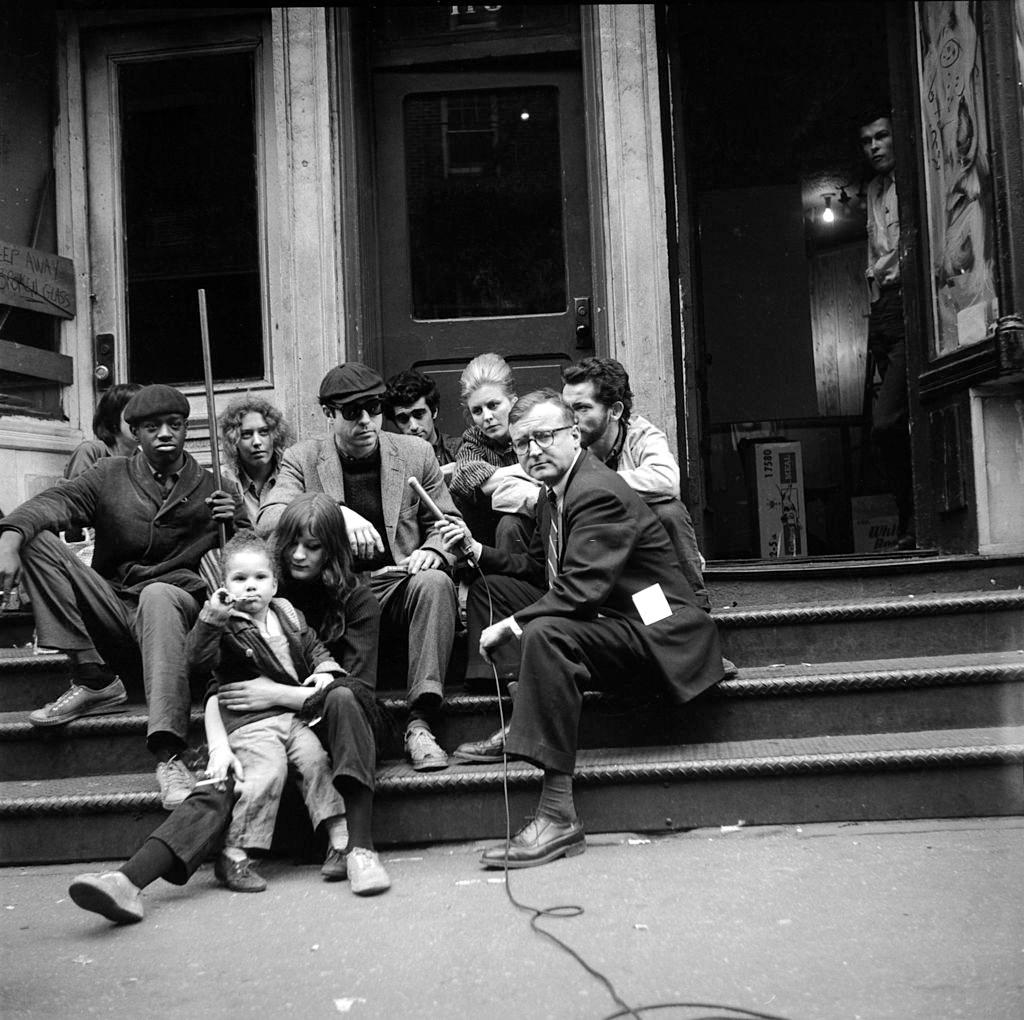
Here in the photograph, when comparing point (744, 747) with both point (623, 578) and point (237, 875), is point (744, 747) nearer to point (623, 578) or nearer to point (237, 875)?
point (623, 578)

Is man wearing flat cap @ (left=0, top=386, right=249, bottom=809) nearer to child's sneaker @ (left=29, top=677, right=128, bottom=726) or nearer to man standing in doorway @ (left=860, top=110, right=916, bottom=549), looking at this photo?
child's sneaker @ (left=29, top=677, right=128, bottom=726)

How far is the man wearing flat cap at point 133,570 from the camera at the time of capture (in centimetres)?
402

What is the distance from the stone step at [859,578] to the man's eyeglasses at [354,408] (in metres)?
1.80

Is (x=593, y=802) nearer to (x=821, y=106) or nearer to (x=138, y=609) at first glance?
(x=138, y=609)

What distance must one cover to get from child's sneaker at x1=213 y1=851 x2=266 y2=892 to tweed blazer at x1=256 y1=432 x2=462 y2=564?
1459 mm

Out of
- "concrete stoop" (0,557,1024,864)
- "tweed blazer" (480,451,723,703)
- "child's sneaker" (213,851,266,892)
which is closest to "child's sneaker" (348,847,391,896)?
"child's sneaker" (213,851,266,892)

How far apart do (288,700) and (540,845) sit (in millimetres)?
940

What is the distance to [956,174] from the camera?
5.45 m

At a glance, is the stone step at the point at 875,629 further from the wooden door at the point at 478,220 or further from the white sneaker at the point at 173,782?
the wooden door at the point at 478,220

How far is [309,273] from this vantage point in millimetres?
6332

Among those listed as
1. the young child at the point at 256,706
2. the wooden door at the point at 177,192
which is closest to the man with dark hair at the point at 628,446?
the young child at the point at 256,706

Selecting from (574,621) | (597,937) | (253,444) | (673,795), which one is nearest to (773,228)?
(253,444)

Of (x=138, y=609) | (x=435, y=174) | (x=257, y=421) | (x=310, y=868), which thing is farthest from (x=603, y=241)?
(x=310, y=868)

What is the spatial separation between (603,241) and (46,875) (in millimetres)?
4048
